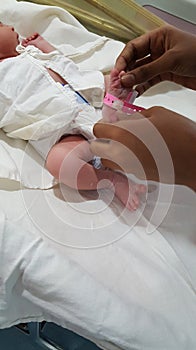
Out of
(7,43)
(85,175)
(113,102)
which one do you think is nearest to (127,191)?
(85,175)

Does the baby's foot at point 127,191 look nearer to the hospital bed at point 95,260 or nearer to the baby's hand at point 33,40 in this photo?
the hospital bed at point 95,260

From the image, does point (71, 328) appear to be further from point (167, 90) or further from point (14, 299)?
point (167, 90)

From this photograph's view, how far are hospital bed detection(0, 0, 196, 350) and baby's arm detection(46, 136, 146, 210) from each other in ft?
0.06

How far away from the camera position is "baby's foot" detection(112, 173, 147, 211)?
81 cm

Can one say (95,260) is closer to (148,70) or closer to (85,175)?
(85,175)

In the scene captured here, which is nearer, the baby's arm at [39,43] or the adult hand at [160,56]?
the adult hand at [160,56]

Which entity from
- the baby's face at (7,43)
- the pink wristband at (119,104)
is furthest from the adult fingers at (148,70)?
the baby's face at (7,43)

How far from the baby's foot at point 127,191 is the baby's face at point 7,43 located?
411 millimetres

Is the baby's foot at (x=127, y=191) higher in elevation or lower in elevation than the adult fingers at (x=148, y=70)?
lower

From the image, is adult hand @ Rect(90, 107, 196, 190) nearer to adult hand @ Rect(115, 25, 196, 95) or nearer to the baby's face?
adult hand @ Rect(115, 25, 196, 95)

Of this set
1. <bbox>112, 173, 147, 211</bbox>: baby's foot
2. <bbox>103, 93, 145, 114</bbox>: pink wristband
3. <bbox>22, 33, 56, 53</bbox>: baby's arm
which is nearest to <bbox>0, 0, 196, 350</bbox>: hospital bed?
<bbox>112, 173, 147, 211</bbox>: baby's foot

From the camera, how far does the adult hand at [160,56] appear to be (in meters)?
0.76

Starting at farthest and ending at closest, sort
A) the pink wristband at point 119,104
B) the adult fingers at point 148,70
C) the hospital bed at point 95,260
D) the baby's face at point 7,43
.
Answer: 1. the baby's face at point 7,43
2. the pink wristband at point 119,104
3. the adult fingers at point 148,70
4. the hospital bed at point 95,260

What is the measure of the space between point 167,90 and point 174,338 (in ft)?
2.11
